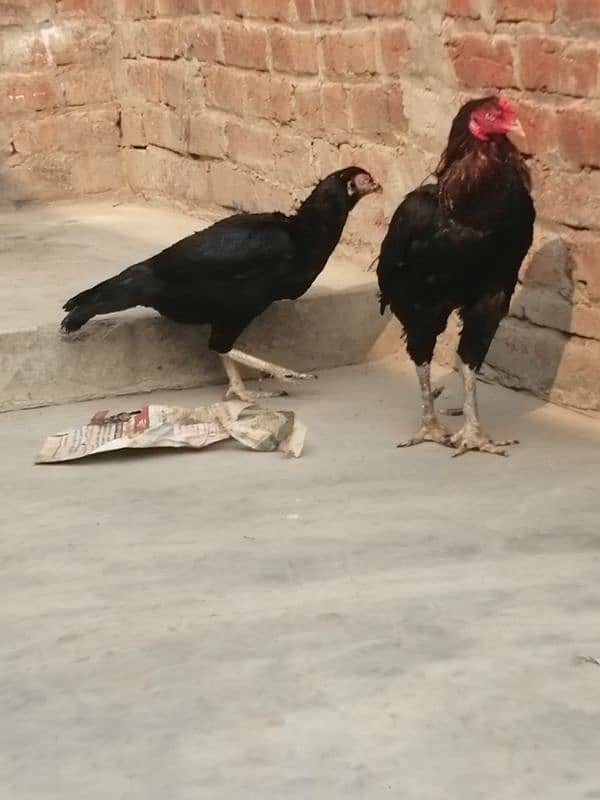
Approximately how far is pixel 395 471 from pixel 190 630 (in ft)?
3.98

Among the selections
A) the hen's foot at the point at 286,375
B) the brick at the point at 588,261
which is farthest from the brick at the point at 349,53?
the brick at the point at 588,261

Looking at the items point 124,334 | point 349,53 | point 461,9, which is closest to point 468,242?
point 461,9

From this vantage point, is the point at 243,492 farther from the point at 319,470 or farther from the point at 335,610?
the point at 335,610

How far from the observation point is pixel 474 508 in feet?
12.5

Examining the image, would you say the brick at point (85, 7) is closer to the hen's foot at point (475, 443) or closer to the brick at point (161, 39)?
the brick at point (161, 39)

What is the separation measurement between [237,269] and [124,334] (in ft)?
1.60

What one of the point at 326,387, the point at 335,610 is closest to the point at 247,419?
the point at 326,387

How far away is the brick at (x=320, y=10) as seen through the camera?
5473mm

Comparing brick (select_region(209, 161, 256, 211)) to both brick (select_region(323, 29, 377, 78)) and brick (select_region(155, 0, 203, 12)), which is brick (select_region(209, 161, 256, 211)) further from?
brick (select_region(323, 29, 377, 78))

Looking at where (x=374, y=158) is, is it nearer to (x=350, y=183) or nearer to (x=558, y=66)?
(x=350, y=183)

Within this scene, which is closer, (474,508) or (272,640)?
(272,640)

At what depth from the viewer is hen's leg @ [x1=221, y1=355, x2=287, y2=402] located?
496 centimetres

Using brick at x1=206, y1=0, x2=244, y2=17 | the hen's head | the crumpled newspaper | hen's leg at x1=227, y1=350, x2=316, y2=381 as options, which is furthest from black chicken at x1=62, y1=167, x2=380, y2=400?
brick at x1=206, y1=0, x2=244, y2=17

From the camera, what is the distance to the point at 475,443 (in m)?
4.32
